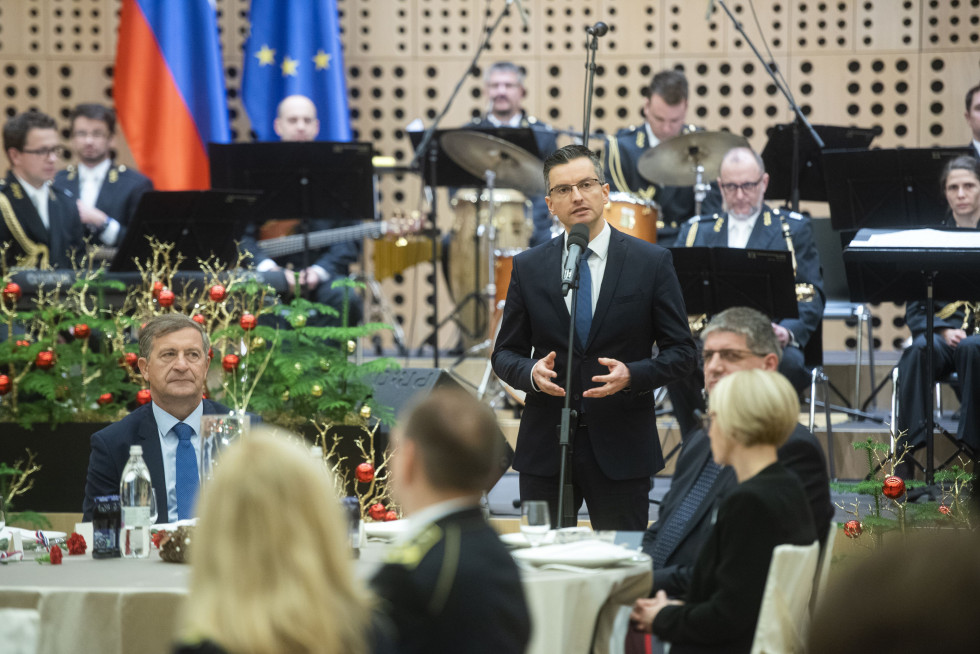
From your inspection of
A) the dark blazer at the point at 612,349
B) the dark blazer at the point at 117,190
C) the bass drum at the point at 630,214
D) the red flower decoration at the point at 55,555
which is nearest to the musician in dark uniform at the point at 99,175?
the dark blazer at the point at 117,190

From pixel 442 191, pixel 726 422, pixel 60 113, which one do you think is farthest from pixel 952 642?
pixel 60 113

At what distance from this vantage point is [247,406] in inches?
202

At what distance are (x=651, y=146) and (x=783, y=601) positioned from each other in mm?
5209

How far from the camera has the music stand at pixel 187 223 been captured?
19.7 ft

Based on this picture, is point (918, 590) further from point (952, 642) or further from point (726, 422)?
point (726, 422)

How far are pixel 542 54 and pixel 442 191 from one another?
145 centimetres

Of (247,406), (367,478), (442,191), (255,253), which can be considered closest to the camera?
(367,478)

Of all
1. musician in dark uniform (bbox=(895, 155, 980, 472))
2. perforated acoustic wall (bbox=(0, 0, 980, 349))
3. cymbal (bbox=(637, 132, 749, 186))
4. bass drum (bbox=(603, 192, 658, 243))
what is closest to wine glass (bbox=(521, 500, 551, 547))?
musician in dark uniform (bbox=(895, 155, 980, 472))

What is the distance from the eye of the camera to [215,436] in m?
3.24

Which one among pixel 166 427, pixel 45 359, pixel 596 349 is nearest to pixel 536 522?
pixel 596 349

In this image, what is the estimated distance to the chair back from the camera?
8.50 feet

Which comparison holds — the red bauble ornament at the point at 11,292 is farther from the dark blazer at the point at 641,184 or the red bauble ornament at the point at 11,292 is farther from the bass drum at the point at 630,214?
the dark blazer at the point at 641,184

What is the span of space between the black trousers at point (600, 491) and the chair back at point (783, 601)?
110 cm

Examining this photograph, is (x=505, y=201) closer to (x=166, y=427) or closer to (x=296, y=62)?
(x=296, y=62)
